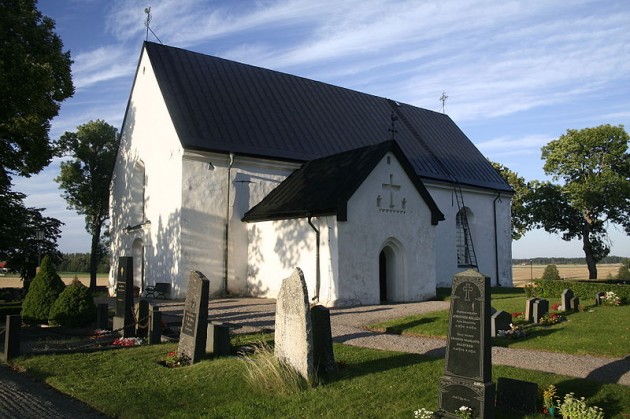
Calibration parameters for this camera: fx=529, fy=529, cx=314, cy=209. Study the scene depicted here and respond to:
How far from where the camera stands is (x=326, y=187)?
19.5 metres

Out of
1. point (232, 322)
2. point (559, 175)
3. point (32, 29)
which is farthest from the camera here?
point (559, 175)

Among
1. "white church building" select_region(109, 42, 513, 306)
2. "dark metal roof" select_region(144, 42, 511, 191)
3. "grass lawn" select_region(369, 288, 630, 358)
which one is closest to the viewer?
"grass lawn" select_region(369, 288, 630, 358)

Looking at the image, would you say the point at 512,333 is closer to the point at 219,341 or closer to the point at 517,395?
the point at 517,395

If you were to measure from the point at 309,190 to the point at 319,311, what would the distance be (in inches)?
472

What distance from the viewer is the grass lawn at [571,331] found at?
1006cm

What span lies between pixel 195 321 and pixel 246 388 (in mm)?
2246

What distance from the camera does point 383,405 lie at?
21.5 ft

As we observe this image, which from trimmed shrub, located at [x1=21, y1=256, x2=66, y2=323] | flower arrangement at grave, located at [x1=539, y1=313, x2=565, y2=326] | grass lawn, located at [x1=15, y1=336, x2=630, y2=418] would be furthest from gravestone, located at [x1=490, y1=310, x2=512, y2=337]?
trimmed shrub, located at [x1=21, y1=256, x2=66, y2=323]

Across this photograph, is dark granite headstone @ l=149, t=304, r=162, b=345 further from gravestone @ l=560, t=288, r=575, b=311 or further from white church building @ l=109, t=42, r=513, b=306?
gravestone @ l=560, t=288, r=575, b=311

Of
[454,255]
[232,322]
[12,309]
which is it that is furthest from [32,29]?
[454,255]

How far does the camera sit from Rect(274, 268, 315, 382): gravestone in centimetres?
764

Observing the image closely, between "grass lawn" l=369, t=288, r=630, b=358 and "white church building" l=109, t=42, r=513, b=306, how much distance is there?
4.96m

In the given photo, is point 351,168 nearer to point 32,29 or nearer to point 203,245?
point 203,245

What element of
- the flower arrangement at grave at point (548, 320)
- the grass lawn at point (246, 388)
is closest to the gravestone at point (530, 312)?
the flower arrangement at grave at point (548, 320)
